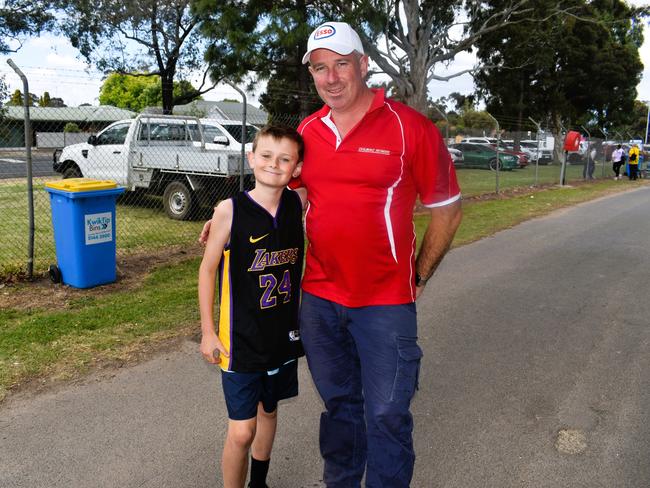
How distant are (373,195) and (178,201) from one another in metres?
8.96

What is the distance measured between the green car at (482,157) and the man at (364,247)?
2737 cm

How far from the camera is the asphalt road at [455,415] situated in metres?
3.06

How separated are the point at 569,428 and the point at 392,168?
2186mm

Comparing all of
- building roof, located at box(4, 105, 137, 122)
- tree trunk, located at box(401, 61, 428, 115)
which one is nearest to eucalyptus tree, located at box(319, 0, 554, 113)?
tree trunk, located at box(401, 61, 428, 115)

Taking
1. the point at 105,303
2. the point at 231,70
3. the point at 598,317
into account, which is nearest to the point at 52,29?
the point at 231,70

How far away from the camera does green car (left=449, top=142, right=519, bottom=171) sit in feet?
94.0

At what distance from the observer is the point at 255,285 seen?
248cm

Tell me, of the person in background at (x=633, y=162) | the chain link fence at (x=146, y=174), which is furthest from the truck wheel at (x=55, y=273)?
the person in background at (x=633, y=162)

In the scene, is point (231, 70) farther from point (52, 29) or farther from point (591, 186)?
point (591, 186)

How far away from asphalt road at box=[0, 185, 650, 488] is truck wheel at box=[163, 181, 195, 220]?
5.88m

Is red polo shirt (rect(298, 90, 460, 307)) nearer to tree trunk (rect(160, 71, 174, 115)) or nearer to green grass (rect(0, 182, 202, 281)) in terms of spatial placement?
green grass (rect(0, 182, 202, 281))

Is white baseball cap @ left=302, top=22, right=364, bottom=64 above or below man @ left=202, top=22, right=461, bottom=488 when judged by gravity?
above

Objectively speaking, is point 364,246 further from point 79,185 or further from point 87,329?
point 79,185

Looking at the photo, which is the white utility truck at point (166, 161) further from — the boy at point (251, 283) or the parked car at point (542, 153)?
the parked car at point (542, 153)
